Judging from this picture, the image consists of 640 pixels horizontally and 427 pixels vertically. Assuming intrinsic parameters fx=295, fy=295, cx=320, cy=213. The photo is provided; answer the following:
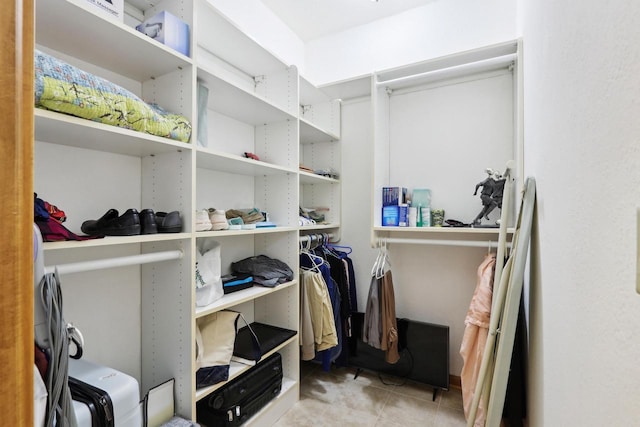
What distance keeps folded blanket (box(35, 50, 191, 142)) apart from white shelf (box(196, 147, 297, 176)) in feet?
0.79

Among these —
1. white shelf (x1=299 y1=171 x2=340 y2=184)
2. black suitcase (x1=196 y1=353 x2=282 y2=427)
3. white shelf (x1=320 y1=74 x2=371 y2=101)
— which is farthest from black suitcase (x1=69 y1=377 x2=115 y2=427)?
white shelf (x1=320 y1=74 x2=371 y2=101)

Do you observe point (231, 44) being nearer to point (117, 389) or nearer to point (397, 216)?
point (397, 216)

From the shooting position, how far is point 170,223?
1359 mm

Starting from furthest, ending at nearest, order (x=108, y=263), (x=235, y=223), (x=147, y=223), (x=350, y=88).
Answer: (x=350, y=88), (x=235, y=223), (x=147, y=223), (x=108, y=263)

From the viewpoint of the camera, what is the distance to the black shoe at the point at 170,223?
1.35 meters

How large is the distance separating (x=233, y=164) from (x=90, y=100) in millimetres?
852

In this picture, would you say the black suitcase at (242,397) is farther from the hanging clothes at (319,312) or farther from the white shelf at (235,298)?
the white shelf at (235,298)

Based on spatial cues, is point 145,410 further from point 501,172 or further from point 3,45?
point 501,172

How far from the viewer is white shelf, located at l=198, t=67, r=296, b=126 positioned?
5.31 ft

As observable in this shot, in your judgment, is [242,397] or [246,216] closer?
[242,397]

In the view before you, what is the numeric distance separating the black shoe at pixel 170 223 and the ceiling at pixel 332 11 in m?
2.06

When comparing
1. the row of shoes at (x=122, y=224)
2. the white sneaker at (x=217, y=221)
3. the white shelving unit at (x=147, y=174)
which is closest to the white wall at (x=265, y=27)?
the white shelving unit at (x=147, y=174)

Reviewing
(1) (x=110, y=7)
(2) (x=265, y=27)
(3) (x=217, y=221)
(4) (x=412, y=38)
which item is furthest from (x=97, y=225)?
(4) (x=412, y=38)

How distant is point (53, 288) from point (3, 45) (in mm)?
696
